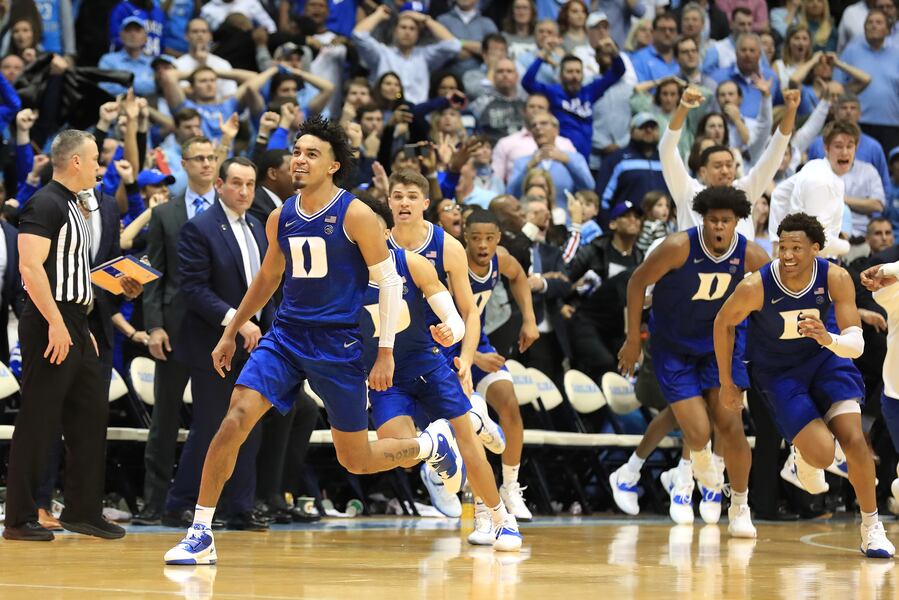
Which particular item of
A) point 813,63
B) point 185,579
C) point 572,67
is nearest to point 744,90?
point 813,63

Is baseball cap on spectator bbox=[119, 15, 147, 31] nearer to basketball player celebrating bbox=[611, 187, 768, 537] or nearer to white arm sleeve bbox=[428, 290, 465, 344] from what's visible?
basketball player celebrating bbox=[611, 187, 768, 537]

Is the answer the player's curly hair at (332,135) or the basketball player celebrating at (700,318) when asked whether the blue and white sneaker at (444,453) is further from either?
the basketball player celebrating at (700,318)

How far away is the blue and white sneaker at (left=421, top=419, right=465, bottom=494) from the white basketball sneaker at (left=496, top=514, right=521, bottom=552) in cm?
35

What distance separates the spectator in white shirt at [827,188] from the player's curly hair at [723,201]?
34.2 inches

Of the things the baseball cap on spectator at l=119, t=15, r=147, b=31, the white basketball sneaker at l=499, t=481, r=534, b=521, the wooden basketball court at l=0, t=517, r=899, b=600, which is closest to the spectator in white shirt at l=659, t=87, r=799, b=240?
the white basketball sneaker at l=499, t=481, r=534, b=521

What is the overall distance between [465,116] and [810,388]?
6774 mm

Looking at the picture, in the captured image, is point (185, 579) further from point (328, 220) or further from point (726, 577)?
point (726, 577)

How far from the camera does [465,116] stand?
1476cm

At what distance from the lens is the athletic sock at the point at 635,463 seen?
37.4ft

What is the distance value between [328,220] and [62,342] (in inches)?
76.5

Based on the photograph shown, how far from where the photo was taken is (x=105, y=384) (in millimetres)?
8461

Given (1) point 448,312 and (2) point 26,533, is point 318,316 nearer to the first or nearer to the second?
(1) point 448,312

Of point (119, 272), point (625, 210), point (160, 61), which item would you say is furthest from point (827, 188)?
point (160, 61)

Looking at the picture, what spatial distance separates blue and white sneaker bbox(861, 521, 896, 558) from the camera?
26.6 ft
